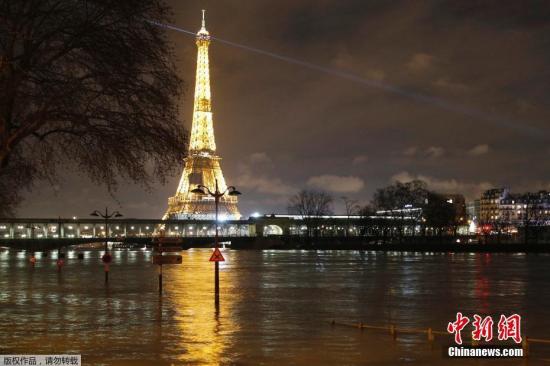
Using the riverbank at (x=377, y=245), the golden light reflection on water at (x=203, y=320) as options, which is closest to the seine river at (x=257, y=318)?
the golden light reflection on water at (x=203, y=320)

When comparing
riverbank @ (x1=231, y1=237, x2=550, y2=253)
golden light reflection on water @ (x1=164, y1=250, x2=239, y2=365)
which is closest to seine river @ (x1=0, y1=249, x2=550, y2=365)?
golden light reflection on water @ (x1=164, y1=250, x2=239, y2=365)

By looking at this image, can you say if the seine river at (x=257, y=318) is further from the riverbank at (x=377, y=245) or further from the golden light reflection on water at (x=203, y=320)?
the riverbank at (x=377, y=245)

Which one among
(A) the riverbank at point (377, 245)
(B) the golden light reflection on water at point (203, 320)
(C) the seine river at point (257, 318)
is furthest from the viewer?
(A) the riverbank at point (377, 245)

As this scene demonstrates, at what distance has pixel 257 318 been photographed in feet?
73.9

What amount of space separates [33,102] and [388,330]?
1034cm

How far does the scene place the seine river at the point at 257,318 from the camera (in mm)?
15938

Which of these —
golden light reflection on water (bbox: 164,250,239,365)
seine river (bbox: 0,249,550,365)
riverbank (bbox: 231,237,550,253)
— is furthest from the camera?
riverbank (bbox: 231,237,550,253)

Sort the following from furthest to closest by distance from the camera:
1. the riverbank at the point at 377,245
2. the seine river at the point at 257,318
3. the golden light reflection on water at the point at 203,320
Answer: the riverbank at the point at 377,245
the golden light reflection on water at the point at 203,320
the seine river at the point at 257,318

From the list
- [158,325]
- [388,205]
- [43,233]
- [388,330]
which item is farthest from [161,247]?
[43,233]

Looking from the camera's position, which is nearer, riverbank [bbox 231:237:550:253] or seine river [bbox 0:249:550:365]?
seine river [bbox 0:249:550:365]

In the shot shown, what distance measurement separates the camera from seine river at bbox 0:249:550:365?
1594cm

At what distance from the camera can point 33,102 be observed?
14586 millimetres

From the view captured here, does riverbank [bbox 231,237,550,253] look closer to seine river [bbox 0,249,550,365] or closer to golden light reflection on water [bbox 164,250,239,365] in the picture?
seine river [bbox 0,249,550,365]

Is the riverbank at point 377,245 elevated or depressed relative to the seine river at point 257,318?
elevated
